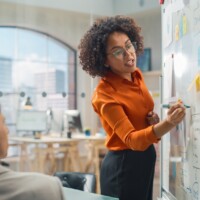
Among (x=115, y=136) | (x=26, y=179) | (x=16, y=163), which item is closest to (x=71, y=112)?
(x=16, y=163)

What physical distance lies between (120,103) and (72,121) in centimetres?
401

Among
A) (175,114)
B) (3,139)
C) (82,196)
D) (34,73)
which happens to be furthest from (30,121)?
(3,139)

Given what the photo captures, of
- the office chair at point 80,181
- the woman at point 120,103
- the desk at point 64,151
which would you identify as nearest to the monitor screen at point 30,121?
the desk at point 64,151

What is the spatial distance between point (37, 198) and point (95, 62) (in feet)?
3.13

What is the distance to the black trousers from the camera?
1.62 m

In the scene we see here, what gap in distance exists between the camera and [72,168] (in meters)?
5.39

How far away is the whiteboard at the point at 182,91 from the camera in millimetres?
1560

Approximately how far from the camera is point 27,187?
0.84m

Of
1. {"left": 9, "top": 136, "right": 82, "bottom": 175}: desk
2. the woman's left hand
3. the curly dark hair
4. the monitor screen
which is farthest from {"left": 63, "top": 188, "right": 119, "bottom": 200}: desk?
the monitor screen

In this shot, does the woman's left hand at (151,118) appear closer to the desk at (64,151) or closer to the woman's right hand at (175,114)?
the woman's right hand at (175,114)

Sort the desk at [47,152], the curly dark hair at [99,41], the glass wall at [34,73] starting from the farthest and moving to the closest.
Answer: the glass wall at [34,73] < the desk at [47,152] < the curly dark hair at [99,41]

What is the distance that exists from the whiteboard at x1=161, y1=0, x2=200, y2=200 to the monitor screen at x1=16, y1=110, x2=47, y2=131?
3.46 m

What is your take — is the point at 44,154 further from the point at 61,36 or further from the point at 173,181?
the point at 173,181

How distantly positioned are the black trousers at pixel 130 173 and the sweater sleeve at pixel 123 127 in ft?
0.37
